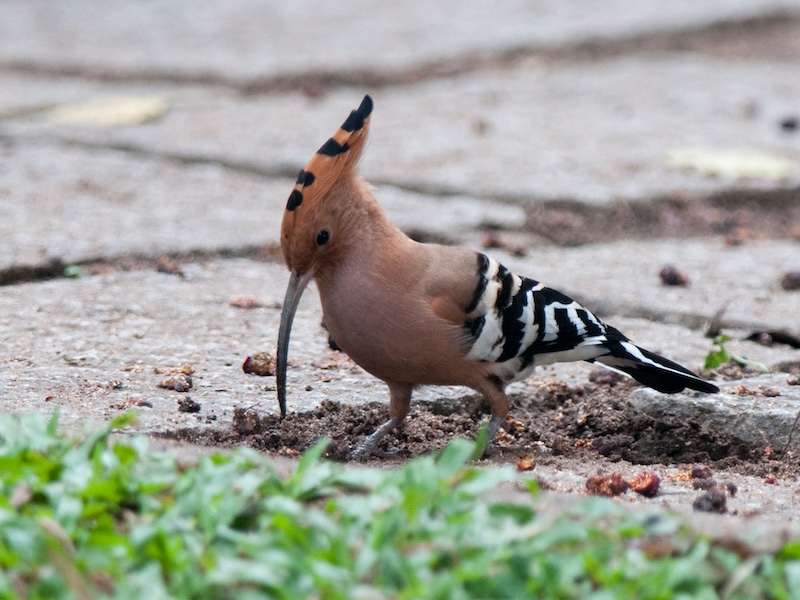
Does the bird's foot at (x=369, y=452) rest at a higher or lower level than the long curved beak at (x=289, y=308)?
lower

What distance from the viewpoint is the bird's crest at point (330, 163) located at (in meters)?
2.82

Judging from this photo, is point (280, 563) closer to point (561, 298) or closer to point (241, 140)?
point (561, 298)

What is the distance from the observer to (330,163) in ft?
9.35

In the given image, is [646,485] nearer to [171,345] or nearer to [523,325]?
[523,325]

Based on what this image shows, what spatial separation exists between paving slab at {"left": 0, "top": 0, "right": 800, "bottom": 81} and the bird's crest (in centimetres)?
330

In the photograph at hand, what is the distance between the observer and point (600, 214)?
14.3 ft

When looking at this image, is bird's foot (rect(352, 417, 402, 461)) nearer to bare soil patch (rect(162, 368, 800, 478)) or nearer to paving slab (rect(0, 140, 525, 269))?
bare soil patch (rect(162, 368, 800, 478))

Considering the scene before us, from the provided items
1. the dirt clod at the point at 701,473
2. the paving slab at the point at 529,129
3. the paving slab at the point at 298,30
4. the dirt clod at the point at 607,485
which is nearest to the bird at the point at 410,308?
the dirt clod at the point at 701,473

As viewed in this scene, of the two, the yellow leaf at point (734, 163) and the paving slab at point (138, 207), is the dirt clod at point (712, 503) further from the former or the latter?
the yellow leaf at point (734, 163)

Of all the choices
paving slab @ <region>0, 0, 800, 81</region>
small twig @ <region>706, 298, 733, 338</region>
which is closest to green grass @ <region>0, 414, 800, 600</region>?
small twig @ <region>706, 298, 733, 338</region>

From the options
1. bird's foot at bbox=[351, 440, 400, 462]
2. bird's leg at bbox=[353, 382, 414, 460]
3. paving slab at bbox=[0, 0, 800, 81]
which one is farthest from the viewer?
paving slab at bbox=[0, 0, 800, 81]

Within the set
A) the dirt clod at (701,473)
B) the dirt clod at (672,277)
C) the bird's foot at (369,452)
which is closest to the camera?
the dirt clod at (701,473)

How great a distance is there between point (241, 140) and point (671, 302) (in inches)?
83.6

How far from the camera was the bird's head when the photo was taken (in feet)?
9.25
